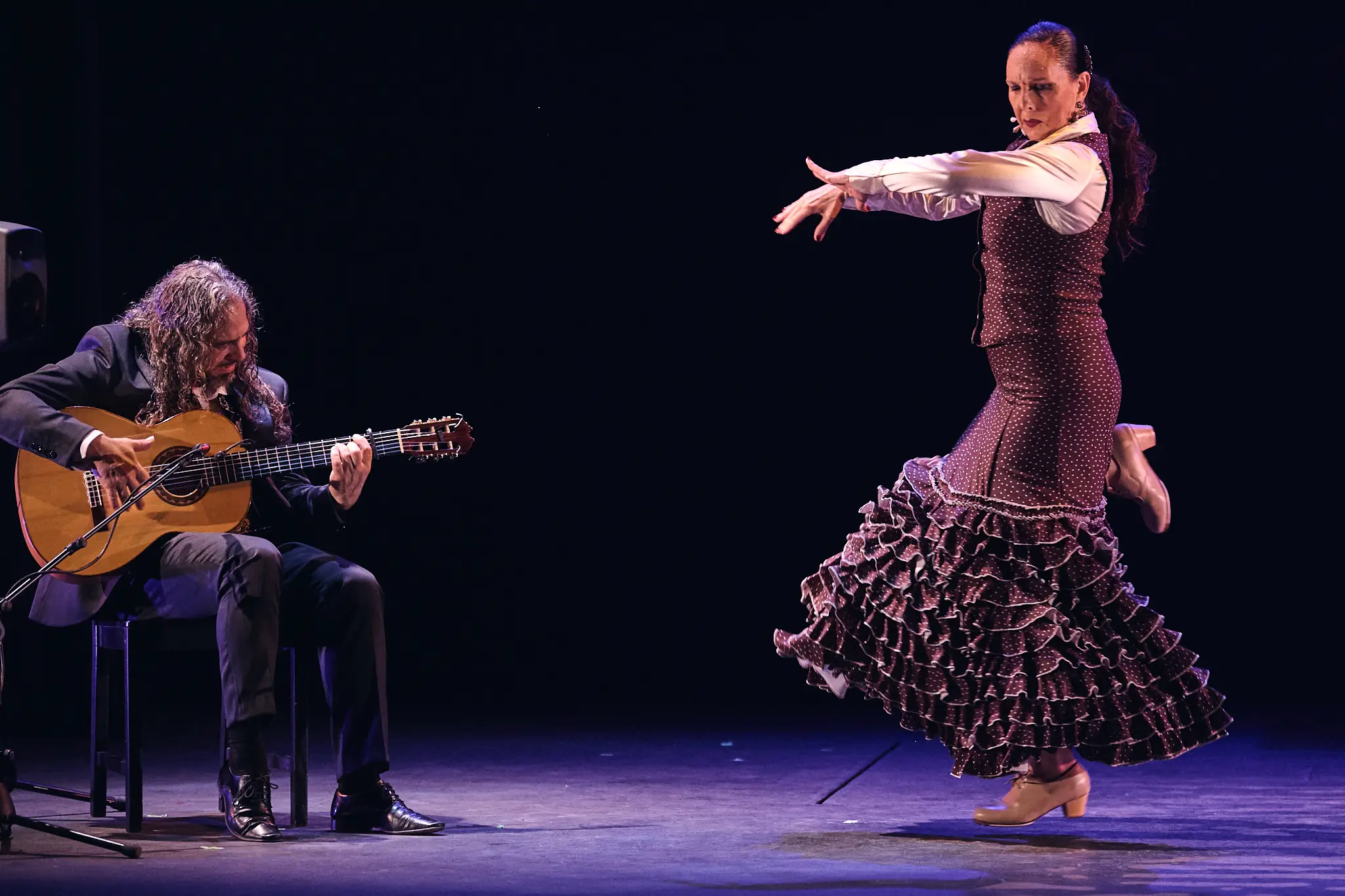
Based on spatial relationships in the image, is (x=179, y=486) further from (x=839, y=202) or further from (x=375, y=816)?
(x=839, y=202)

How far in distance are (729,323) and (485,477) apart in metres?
0.93

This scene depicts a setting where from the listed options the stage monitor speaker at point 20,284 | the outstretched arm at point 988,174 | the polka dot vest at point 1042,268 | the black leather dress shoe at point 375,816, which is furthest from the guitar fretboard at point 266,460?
the polka dot vest at point 1042,268

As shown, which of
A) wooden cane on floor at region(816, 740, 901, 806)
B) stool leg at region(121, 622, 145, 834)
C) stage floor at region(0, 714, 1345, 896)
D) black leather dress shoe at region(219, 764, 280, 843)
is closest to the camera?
stage floor at region(0, 714, 1345, 896)

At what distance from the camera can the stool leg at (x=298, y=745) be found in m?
3.43

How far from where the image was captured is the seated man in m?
3.29

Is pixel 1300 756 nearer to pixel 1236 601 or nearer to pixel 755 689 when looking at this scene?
pixel 1236 601

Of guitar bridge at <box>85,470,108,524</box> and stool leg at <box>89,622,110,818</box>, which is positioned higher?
guitar bridge at <box>85,470,108,524</box>

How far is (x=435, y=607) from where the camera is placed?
5.71 m

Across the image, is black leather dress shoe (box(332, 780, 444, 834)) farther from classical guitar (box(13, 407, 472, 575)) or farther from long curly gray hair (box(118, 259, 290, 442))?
long curly gray hair (box(118, 259, 290, 442))

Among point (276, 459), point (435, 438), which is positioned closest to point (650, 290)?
point (435, 438)

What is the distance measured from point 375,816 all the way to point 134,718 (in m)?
0.51

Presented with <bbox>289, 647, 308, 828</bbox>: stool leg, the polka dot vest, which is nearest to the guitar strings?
<bbox>289, 647, 308, 828</bbox>: stool leg

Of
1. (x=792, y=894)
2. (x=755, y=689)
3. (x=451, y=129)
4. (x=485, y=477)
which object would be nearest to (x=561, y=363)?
(x=485, y=477)

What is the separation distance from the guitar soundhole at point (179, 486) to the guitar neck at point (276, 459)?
0.07ft
